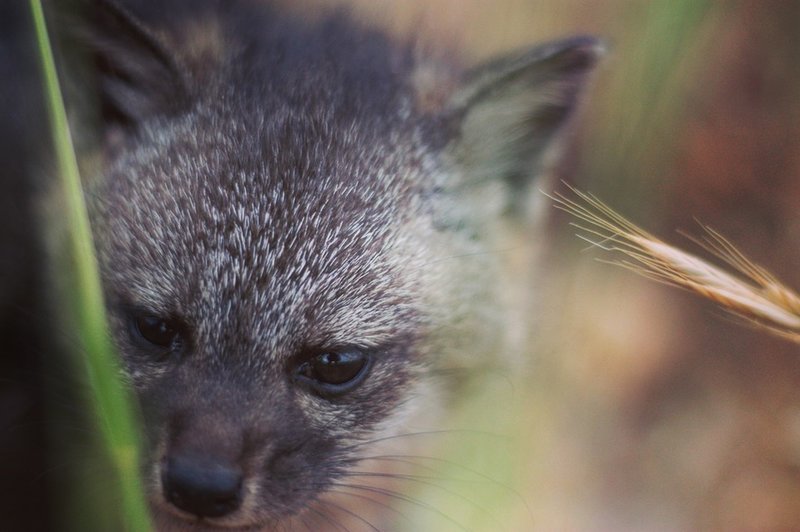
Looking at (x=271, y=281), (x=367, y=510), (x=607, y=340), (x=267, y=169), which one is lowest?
(x=367, y=510)

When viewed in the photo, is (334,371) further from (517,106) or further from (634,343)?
(634,343)

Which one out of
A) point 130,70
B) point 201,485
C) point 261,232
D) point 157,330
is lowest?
point 201,485

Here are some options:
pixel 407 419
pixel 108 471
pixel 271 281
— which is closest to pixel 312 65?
pixel 271 281

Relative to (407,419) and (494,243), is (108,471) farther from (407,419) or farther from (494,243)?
(494,243)

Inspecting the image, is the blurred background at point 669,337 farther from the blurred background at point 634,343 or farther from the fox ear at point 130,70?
the fox ear at point 130,70

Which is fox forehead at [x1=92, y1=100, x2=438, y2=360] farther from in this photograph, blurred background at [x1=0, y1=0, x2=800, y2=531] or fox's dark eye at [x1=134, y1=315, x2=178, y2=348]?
blurred background at [x1=0, y1=0, x2=800, y2=531]

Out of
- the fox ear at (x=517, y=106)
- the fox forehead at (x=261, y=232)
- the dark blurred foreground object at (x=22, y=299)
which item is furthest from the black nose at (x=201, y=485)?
the fox ear at (x=517, y=106)

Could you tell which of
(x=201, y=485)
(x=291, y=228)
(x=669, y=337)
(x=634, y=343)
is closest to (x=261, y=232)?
(x=291, y=228)

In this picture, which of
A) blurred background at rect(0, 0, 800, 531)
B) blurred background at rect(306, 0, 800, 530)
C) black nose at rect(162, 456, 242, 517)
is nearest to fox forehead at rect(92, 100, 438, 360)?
black nose at rect(162, 456, 242, 517)
